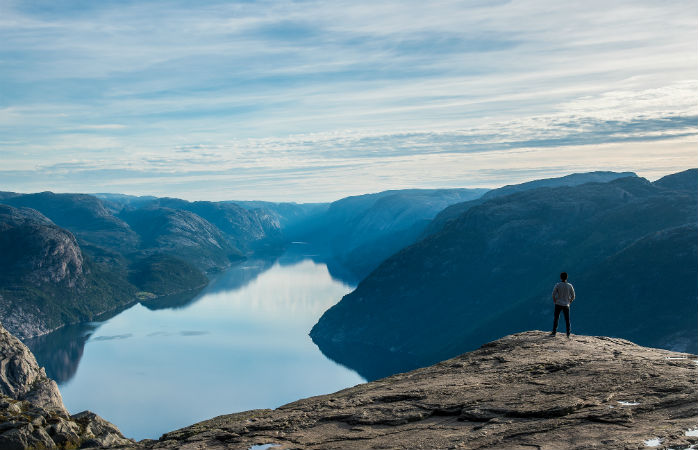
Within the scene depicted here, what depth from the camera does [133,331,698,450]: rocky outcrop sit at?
22.7 metres

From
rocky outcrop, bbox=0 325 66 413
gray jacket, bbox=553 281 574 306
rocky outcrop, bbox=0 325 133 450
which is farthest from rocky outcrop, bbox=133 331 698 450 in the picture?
rocky outcrop, bbox=0 325 66 413

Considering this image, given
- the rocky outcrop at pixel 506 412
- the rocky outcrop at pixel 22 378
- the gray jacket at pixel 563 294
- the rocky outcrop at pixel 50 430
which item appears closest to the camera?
the rocky outcrop at pixel 506 412

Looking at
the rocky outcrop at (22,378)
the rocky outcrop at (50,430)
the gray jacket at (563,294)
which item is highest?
the gray jacket at (563,294)

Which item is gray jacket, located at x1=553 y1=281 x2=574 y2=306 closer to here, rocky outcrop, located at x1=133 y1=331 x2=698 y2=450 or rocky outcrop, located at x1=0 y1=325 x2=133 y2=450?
rocky outcrop, located at x1=133 y1=331 x2=698 y2=450

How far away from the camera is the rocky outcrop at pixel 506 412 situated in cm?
2272

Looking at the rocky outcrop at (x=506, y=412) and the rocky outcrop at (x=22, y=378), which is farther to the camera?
the rocky outcrop at (x=22, y=378)

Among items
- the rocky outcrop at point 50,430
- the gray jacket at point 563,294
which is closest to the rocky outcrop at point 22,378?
the rocky outcrop at point 50,430

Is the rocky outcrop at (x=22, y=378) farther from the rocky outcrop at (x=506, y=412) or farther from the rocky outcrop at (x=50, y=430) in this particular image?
the rocky outcrop at (x=506, y=412)

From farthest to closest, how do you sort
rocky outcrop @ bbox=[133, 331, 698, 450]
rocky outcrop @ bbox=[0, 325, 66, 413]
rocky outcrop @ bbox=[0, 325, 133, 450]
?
1. rocky outcrop @ bbox=[0, 325, 66, 413]
2. rocky outcrop @ bbox=[0, 325, 133, 450]
3. rocky outcrop @ bbox=[133, 331, 698, 450]

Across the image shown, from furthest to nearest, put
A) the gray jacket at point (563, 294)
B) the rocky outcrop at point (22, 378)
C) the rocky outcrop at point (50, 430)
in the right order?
1. the rocky outcrop at point (22, 378)
2. the rocky outcrop at point (50, 430)
3. the gray jacket at point (563, 294)

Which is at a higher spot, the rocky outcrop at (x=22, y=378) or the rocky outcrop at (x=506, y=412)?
the rocky outcrop at (x=506, y=412)

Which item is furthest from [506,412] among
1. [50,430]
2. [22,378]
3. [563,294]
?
[22,378]

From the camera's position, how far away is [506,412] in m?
25.9

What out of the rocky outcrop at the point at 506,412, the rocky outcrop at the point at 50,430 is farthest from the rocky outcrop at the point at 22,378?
the rocky outcrop at the point at 506,412
